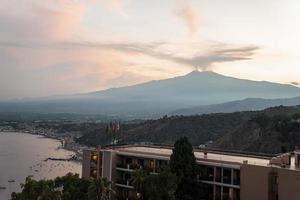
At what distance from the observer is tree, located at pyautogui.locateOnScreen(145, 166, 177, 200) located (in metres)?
24.5

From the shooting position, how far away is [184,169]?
93.0 ft

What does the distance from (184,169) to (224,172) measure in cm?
254

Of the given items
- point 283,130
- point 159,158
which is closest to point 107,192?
point 159,158

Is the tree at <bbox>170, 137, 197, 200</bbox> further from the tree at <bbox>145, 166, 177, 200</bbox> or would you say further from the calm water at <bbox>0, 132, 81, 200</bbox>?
the calm water at <bbox>0, 132, 81, 200</bbox>

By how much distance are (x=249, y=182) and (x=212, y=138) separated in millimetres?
83309

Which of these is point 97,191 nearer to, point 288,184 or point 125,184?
point 125,184

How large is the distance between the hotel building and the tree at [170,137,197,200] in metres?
0.70

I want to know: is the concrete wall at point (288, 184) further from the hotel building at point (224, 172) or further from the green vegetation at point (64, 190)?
the green vegetation at point (64, 190)

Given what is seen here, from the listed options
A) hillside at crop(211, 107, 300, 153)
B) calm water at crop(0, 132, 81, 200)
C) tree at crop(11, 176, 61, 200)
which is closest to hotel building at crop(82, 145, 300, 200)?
tree at crop(11, 176, 61, 200)

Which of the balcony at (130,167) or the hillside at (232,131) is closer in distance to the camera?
the balcony at (130,167)

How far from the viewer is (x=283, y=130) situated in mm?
72562

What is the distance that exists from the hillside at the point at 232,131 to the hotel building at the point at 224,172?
12.5 metres

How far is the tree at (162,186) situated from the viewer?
2445 cm

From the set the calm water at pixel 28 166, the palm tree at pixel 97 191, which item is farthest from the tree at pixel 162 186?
the calm water at pixel 28 166
